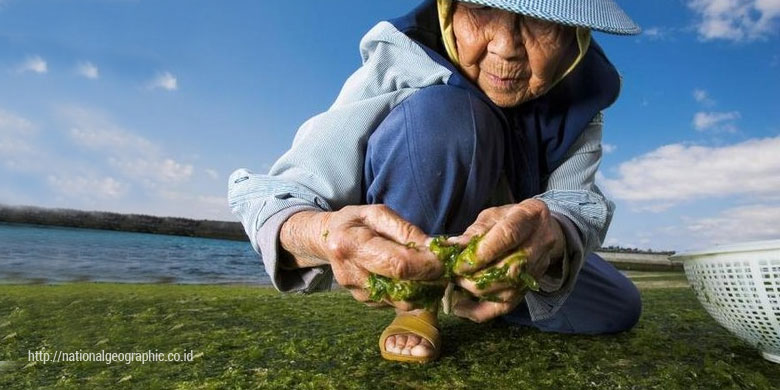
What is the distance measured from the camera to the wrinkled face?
Answer: 5.61ft

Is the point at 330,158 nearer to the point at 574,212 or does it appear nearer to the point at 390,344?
the point at 390,344

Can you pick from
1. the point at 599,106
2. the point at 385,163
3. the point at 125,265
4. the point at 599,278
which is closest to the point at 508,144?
the point at 599,106

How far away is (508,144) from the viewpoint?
205 centimetres

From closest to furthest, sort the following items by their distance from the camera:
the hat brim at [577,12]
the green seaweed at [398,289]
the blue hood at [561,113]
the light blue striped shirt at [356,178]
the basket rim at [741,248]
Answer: the green seaweed at [398,289] → the hat brim at [577,12] → the light blue striped shirt at [356,178] → the basket rim at [741,248] → the blue hood at [561,113]

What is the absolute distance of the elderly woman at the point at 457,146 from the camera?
62.6 inches

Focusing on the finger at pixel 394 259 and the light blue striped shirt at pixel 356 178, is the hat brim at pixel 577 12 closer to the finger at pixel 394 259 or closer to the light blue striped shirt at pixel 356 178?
the light blue striped shirt at pixel 356 178

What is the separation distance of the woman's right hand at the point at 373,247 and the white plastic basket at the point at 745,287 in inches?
48.9

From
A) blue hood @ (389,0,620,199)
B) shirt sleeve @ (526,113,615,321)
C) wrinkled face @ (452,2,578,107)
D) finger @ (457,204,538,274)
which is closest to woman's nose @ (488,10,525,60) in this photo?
wrinkled face @ (452,2,578,107)

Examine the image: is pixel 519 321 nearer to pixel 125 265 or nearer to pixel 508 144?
pixel 508 144

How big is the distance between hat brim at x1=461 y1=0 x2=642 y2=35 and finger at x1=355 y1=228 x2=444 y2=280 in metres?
0.75

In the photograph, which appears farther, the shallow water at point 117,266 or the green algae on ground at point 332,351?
the shallow water at point 117,266

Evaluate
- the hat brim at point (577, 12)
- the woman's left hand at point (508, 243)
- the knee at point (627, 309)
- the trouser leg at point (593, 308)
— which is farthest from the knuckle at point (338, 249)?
the knee at point (627, 309)

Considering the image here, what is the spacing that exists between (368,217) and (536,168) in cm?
106

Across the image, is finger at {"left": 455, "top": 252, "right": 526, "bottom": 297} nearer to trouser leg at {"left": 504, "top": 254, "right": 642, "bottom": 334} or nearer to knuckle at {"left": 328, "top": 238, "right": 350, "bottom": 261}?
knuckle at {"left": 328, "top": 238, "right": 350, "bottom": 261}
